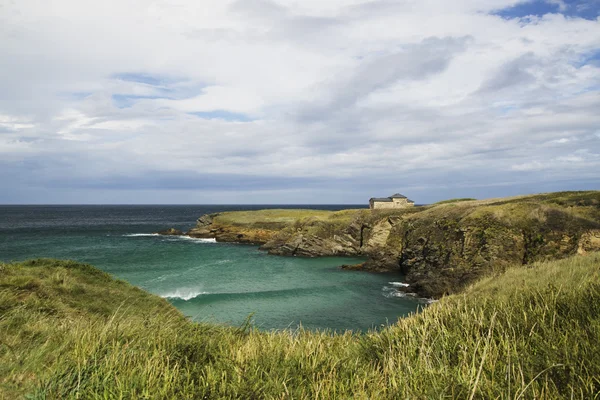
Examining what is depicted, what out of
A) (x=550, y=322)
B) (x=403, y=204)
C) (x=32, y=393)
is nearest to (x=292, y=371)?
(x=32, y=393)

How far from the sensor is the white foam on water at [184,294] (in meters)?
32.7

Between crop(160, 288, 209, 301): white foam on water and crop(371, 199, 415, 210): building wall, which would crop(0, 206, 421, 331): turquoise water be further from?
crop(371, 199, 415, 210): building wall

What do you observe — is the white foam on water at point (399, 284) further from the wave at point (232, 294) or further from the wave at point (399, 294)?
the wave at point (232, 294)

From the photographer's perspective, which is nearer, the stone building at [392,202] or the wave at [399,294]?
the wave at [399,294]

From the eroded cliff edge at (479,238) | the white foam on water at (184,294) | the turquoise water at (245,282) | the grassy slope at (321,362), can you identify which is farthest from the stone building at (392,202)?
the grassy slope at (321,362)

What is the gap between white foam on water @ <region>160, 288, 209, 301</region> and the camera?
107 ft

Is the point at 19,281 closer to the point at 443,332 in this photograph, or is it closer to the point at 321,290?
the point at 443,332

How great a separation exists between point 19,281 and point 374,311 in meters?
24.7

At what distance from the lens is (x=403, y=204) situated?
78.3 metres

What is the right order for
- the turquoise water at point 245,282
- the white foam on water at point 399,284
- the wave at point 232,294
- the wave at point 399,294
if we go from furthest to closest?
the white foam on water at point 399,284 < the wave at point 232,294 < the wave at point 399,294 < the turquoise water at point 245,282

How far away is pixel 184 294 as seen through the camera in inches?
1336

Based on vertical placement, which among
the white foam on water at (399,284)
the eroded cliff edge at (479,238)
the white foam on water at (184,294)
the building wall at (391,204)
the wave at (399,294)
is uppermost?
the building wall at (391,204)

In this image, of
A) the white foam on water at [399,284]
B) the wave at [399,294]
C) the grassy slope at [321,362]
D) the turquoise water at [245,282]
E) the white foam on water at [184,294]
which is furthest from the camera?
the white foam on water at [399,284]

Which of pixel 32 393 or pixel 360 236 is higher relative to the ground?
pixel 32 393
